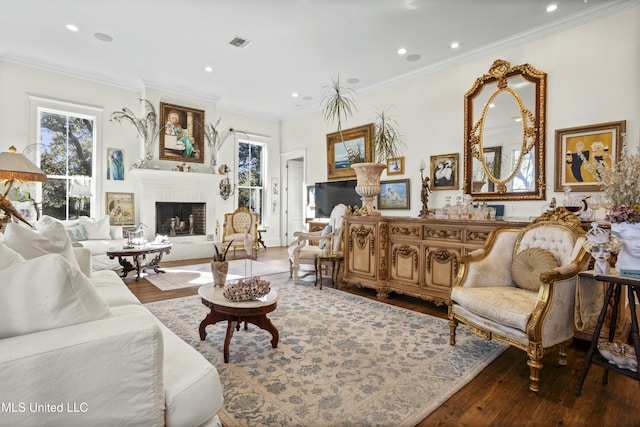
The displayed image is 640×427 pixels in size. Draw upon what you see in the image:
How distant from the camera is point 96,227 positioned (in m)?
5.60

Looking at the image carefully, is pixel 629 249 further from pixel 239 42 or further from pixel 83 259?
pixel 239 42

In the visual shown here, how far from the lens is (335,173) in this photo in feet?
23.1

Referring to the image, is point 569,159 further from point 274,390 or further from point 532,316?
point 274,390

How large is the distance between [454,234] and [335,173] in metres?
3.92

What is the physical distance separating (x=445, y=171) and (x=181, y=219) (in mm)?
5460

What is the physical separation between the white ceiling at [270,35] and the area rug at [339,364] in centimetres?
353

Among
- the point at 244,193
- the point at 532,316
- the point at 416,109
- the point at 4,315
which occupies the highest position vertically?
the point at 416,109

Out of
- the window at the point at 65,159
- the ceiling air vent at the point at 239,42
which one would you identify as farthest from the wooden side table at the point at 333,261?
the window at the point at 65,159

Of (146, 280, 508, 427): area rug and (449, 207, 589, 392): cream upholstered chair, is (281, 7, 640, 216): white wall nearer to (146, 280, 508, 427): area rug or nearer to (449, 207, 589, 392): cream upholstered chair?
(449, 207, 589, 392): cream upholstered chair

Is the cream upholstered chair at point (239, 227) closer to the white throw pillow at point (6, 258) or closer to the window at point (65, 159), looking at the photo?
the window at point (65, 159)

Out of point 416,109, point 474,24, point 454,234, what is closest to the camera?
point 454,234

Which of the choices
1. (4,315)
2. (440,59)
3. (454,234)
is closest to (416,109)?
(440,59)

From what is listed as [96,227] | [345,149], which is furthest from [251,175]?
[96,227]

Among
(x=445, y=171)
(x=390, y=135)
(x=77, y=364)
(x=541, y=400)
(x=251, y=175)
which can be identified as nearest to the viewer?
(x=77, y=364)
